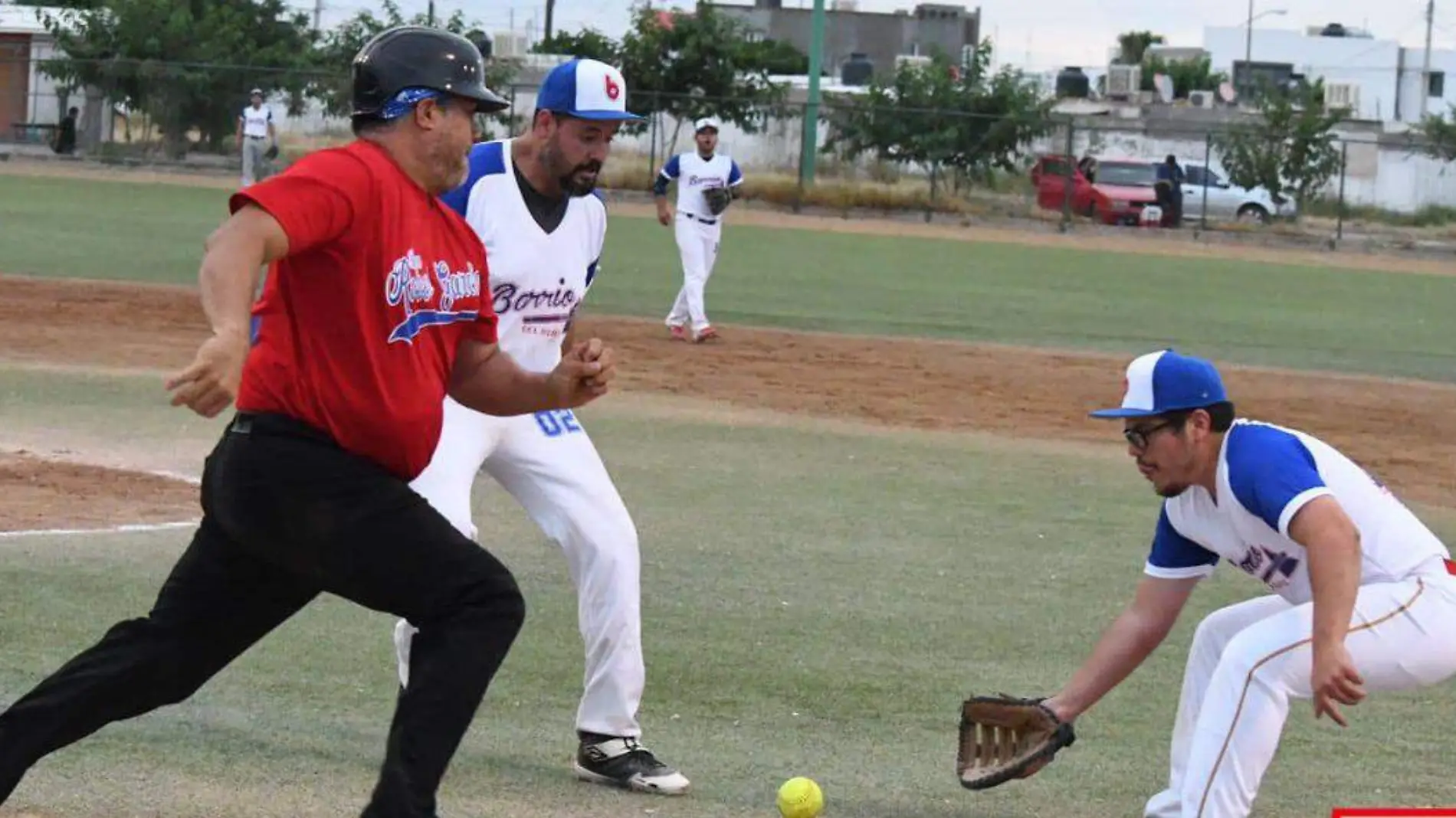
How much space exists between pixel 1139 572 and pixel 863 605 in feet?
5.80

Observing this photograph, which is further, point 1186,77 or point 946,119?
point 1186,77

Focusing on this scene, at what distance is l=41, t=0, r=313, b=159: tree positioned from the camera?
49.2 metres

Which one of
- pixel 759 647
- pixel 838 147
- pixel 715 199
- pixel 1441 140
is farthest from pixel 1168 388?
pixel 1441 140

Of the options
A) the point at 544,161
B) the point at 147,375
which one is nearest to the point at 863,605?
the point at 544,161

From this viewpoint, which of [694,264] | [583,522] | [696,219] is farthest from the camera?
[696,219]

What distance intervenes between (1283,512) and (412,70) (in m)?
2.39

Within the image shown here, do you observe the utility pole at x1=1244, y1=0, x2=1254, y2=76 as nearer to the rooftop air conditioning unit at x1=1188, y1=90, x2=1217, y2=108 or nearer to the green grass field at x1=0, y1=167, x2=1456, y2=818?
the rooftop air conditioning unit at x1=1188, y1=90, x2=1217, y2=108

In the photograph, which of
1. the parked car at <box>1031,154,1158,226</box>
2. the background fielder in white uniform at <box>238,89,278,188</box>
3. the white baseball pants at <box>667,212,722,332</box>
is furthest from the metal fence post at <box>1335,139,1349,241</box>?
the white baseball pants at <box>667,212,722,332</box>

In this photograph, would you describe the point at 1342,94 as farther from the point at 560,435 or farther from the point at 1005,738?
the point at 1005,738

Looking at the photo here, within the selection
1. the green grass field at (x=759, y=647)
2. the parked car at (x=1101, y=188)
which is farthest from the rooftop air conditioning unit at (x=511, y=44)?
the green grass field at (x=759, y=647)

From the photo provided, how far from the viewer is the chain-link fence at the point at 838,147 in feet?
151

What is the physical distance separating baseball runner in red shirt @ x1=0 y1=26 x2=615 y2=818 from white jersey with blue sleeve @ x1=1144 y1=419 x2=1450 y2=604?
75.0 inches

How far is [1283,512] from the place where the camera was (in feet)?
17.2

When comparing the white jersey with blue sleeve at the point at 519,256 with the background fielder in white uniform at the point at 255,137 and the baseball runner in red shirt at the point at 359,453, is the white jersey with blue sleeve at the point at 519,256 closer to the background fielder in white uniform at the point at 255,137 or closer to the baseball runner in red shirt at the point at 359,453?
the baseball runner in red shirt at the point at 359,453
